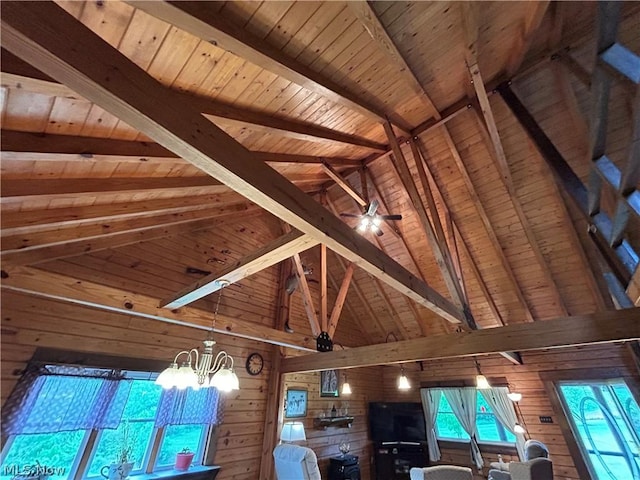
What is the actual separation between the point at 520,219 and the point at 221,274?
4.62 metres

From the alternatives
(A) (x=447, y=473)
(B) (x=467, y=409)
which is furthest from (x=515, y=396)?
(A) (x=447, y=473)

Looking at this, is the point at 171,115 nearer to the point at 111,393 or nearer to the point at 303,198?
the point at 303,198

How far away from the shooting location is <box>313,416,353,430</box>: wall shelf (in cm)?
606

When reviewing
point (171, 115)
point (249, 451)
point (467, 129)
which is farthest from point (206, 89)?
point (249, 451)

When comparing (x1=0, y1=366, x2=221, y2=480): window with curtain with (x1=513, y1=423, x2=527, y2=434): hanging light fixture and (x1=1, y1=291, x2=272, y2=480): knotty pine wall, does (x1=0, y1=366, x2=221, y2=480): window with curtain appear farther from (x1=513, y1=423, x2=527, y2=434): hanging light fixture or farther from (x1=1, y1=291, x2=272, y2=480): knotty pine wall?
(x1=513, y1=423, x2=527, y2=434): hanging light fixture

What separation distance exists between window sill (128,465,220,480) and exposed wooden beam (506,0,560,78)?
6.48m

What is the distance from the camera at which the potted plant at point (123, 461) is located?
336cm

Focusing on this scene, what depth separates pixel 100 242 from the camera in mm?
3857

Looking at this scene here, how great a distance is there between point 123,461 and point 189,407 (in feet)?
2.87

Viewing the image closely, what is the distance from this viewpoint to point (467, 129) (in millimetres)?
4805

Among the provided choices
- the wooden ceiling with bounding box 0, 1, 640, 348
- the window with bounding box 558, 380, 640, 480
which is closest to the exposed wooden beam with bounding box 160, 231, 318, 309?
the wooden ceiling with bounding box 0, 1, 640, 348

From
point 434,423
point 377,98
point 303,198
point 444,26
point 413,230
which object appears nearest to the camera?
point 303,198

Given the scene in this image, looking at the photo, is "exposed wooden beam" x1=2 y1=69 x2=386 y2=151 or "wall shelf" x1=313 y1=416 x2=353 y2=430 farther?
"wall shelf" x1=313 y1=416 x2=353 y2=430

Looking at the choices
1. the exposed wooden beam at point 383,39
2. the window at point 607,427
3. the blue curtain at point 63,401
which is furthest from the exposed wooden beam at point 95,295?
the window at point 607,427
